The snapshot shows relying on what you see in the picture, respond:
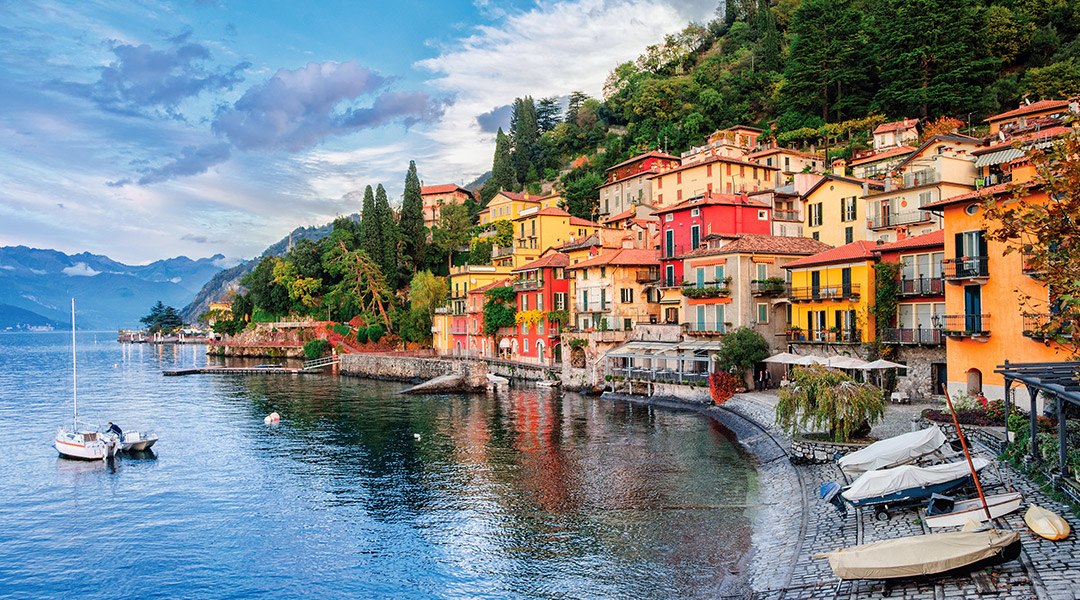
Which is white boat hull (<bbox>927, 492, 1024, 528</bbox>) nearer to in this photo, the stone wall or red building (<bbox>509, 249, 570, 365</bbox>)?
red building (<bbox>509, 249, 570, 365</bbox>)

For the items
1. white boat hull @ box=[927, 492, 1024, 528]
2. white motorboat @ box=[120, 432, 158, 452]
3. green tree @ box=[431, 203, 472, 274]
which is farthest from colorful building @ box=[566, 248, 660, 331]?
green tree @ box=[431, 203, 472, 274]

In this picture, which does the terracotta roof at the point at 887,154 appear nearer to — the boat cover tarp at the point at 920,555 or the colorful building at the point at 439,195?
the boat cover tarp at the point at 920,555

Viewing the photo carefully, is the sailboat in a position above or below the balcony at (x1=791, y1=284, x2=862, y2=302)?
below

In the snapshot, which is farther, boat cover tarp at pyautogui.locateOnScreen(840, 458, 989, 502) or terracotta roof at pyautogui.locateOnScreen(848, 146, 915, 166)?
terracotta roof at pyautogui.locateOnScreen(848, 146, 915, 166)

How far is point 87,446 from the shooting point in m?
34.5

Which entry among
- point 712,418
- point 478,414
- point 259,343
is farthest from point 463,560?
point 259,343

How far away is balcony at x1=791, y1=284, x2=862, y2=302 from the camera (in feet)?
129

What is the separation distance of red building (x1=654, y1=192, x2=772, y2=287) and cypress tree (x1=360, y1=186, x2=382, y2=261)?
48.6 meters

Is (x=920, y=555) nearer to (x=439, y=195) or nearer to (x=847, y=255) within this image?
(x=847, y=255)

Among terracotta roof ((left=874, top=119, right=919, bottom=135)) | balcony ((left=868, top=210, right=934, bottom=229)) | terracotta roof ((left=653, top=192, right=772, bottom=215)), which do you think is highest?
terracotta roof ((left=874, top=119, right=919, bottom=135))

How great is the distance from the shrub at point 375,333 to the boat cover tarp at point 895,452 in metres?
74.3

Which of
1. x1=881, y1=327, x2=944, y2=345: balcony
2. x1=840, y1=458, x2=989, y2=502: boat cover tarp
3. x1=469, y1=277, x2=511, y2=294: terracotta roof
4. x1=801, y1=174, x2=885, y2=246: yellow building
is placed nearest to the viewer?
x1=840, y1=458, x2=989, y2=502: boat cover tarp

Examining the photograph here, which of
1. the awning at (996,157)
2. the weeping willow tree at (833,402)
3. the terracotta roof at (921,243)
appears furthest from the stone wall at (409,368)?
the awning at (996,157)

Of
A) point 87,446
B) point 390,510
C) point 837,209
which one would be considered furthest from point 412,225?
point 390,510
